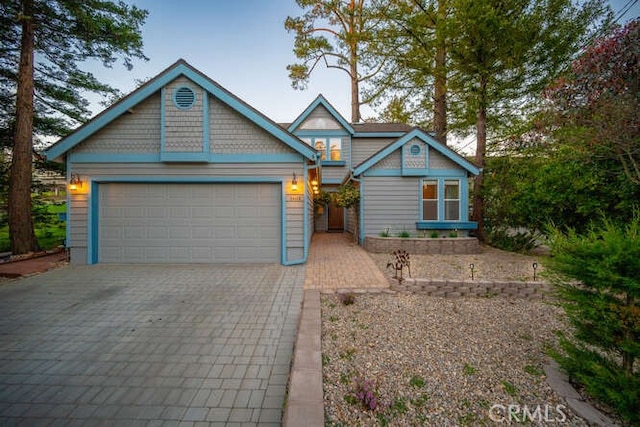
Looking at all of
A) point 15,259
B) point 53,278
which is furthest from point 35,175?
point 53,278

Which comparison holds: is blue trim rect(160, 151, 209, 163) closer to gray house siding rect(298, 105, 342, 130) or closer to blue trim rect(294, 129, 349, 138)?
blue trim rect(294, 129, 349, 138)

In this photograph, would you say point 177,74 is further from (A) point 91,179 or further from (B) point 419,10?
(B) point 419,10

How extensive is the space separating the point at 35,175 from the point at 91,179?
7200 millimetres

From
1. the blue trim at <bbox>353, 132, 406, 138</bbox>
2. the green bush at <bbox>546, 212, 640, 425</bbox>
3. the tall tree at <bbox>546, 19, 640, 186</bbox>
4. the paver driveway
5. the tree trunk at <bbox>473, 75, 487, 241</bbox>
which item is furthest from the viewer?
the blue trim at <bbox>353, 132, 406, 138</bbox>

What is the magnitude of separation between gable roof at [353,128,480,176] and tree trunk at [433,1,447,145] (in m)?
3.47

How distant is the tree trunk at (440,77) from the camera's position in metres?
9.67

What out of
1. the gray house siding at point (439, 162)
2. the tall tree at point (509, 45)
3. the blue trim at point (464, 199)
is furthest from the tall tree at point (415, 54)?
the blue trim at point (464, 199)

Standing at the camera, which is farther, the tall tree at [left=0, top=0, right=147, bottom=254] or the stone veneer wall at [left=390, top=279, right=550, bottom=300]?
the tall tree at [left=0, top=0, right=147, bottom=254]

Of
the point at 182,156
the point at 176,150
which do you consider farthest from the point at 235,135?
the point at 176,150

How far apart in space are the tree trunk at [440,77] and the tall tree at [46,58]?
1106 centimetres

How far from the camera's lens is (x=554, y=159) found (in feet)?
25.7

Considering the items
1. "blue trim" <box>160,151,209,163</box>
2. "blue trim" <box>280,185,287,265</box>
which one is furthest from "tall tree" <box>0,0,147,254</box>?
"blue trim" <box>280,185,287,265</box>

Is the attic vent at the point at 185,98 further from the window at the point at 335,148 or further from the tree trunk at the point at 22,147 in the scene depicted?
the window at the point at 335,148

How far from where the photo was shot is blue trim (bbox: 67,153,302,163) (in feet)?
22.6
